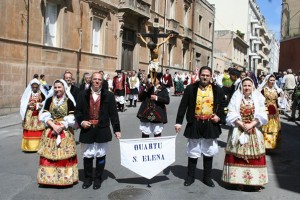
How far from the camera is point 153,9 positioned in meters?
31.5

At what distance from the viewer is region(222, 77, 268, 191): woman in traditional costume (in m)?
6.19

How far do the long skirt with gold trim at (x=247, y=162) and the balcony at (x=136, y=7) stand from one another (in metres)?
20.0

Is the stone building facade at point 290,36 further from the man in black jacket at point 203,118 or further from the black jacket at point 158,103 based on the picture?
the man in black jacket at point 203,118

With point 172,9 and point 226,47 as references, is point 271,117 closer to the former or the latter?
point 172,9

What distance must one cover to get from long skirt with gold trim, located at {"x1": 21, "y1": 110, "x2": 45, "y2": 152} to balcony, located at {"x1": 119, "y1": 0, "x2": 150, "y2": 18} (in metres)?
16.8

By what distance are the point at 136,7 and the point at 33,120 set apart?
18618 mm

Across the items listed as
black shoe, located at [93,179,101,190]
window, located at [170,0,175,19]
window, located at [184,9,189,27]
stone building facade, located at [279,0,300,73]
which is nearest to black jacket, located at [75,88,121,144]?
black shoe, located at [93,179,101,190]

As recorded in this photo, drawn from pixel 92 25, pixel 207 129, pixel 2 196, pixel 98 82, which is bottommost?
pixel 2 196

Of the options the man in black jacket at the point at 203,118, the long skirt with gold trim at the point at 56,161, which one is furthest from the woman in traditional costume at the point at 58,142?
the man in black jacket at the point at 203,118

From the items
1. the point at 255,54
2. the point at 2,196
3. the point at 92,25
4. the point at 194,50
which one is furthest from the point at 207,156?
the point at 255,54

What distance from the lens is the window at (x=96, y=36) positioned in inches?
901

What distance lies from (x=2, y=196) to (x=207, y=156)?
3164 mm

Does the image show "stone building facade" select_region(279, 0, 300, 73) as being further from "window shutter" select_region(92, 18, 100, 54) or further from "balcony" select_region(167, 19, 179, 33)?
"window shutter" select_region(92, 18, 100, 54)

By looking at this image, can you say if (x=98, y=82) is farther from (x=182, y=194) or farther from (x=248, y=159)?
(x=248, y=159)
